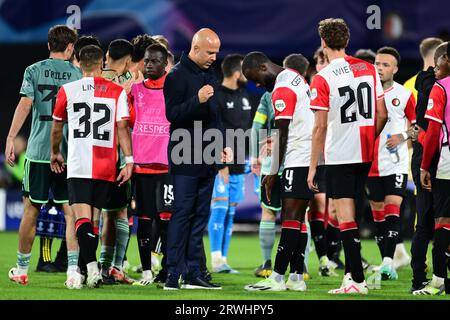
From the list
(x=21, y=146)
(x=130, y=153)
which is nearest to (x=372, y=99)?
(x=130, y=153)

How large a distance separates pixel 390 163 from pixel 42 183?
12.6 feet

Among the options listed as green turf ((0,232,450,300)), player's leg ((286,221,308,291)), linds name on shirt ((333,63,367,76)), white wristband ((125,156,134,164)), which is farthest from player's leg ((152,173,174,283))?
linds name on shirt ((333,63,367,76))

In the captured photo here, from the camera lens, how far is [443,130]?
26.2ft

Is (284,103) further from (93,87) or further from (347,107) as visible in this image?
(93,87)

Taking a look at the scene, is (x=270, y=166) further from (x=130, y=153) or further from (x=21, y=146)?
(x=21, y=146)

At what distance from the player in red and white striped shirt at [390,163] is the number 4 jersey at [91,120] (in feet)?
10.8

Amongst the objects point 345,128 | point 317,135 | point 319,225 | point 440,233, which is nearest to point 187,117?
point 317,135

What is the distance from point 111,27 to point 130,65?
748 centimetres

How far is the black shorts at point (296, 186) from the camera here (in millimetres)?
8328

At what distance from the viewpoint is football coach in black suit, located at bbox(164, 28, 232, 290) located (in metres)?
8.20

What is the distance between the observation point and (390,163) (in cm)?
1045

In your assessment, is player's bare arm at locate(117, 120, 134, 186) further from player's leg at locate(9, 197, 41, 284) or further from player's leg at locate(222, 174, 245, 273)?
player's leg at locate(222, 174, 245, 273)

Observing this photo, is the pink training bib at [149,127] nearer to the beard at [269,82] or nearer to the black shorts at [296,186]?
the beard at [269,82]

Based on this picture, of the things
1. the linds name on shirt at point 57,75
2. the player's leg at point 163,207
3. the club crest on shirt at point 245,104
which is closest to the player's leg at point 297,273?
the player's leg at point 163,207
